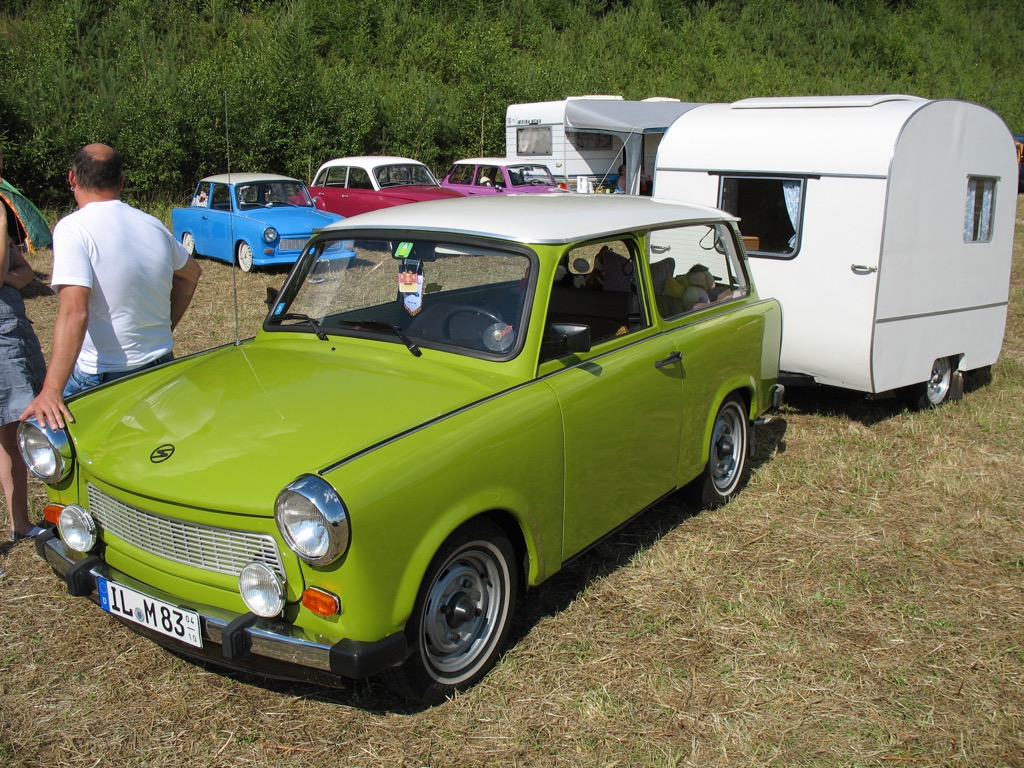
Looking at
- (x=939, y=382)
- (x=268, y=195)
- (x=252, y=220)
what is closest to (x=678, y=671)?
(x=939, y=382)

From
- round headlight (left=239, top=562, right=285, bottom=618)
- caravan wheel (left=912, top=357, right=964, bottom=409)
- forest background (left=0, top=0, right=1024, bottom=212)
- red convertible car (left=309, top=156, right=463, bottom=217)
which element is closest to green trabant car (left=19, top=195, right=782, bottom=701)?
round headlight (left=239, top=562, right=285, bottom=618)

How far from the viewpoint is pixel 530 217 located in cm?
396

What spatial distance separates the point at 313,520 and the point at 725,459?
3128 millimetres

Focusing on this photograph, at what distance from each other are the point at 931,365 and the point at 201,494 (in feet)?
18.8

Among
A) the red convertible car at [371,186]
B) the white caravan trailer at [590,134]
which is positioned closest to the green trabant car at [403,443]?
the red convertible car at [371,186]

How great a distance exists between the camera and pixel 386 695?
3.33m

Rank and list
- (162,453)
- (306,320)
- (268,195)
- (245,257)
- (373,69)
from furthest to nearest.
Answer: (373,69) < (268,195) < (245,257) < (306,320) < (162,453)

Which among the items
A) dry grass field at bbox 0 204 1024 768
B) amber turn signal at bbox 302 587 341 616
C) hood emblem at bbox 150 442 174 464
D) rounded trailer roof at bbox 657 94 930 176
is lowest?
dry grass field at bbox 0 204 1024 768

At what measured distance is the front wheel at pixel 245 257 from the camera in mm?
12969

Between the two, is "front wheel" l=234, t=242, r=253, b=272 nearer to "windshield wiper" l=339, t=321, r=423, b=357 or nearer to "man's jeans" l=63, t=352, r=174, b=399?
"man's jeans" l=63, t=352, r=174, b=399

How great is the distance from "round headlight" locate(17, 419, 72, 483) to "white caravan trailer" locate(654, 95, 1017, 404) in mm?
4933

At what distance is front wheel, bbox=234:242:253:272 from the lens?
13.0m

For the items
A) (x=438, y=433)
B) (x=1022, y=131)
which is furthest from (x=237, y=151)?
(x=1022, y=131)

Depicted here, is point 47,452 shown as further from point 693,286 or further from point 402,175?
point 402,175
